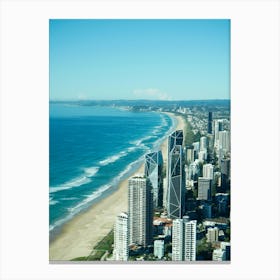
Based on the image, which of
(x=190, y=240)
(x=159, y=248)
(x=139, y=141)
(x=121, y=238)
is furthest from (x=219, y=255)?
(x=139, y=141)

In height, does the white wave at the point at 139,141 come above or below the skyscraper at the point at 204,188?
above

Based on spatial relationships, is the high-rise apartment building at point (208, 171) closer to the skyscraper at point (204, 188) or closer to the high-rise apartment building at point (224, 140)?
the skyscraper at point (204, 188)

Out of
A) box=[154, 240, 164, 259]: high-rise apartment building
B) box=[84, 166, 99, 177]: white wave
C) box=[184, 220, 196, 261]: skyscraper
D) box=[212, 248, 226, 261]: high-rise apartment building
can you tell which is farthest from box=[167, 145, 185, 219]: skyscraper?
box=[84, 166, 99, 177]: white wave

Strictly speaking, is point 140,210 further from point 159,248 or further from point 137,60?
point 137,60

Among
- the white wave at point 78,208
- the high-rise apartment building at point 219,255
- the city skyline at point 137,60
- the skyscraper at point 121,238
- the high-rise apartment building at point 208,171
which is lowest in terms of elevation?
the high-rise apartment building at point 219,255

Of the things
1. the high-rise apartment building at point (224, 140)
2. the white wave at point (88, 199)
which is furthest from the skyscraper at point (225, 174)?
the white wave at point (88, 199)
